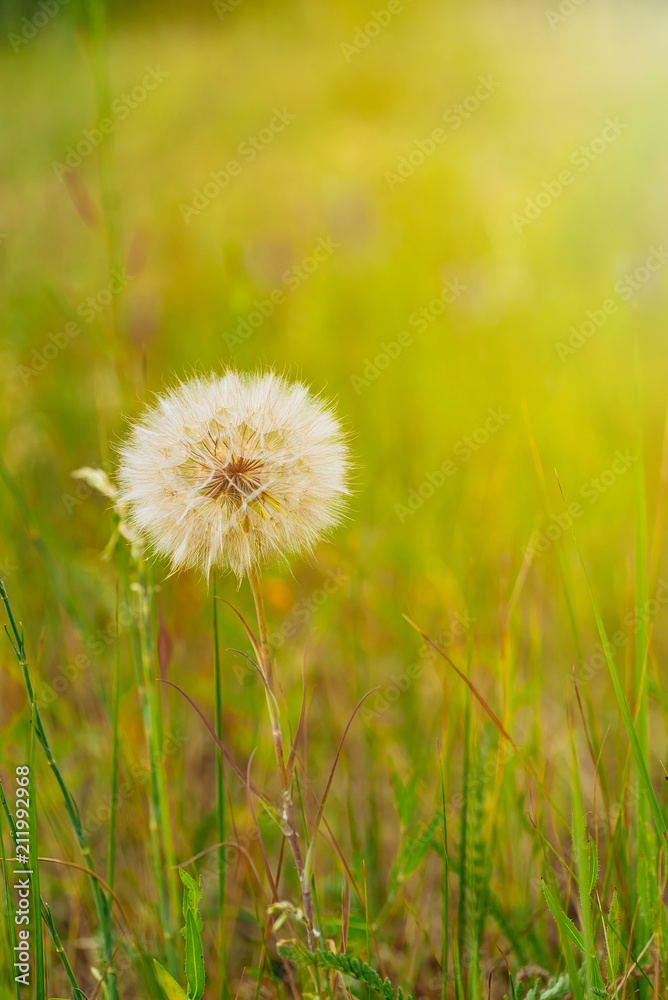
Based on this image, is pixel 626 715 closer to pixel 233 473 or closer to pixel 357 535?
pixel 233 473

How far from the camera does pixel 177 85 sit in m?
5.70

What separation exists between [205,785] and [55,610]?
0.76 metres

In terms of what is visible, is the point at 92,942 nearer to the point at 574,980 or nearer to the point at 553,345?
the point at 574,980

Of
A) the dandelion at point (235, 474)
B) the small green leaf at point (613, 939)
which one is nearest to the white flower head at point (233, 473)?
the dandelion at point (235, 474)

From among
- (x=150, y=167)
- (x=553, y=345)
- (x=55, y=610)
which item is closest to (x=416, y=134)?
(x=150, y=167)

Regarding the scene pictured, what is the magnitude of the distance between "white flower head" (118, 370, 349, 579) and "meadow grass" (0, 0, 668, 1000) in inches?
3.6

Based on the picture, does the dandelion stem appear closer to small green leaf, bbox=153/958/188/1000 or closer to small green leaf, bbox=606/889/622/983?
small green leaf, bbox=153/958/188/1000

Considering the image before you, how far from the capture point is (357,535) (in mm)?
2021

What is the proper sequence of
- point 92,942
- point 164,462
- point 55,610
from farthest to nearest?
point 55,610 < point 92,942 < point 164,462

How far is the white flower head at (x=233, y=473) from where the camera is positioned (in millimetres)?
951

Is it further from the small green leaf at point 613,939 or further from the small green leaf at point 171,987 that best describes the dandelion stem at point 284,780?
the small green leaf at point 613,939

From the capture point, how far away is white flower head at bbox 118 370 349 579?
951 millimetres

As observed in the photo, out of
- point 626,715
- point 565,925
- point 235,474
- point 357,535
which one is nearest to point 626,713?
point 626,715

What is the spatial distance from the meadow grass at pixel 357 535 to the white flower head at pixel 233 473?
9 cm
